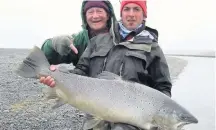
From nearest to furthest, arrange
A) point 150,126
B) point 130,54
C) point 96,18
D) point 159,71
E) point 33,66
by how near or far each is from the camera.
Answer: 1. point 150,126
2. point 130,54
3. point 159,71
4. point 33,66
5. point 96,18

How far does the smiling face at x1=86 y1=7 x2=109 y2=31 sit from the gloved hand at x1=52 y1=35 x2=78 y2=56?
15.1 inches

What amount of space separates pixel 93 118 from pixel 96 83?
0.43 metres

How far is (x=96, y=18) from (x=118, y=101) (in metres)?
1.45

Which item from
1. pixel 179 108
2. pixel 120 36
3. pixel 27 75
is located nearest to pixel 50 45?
pixel 27 75

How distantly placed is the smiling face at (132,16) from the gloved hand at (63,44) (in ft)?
2.70

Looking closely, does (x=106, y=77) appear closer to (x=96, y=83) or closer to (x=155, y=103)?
(x=96, y=83)

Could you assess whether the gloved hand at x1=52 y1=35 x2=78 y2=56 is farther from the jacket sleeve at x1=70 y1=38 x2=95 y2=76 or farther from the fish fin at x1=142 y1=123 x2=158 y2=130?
the fish fin at x1=142 y1=123 x2=158 y2=130

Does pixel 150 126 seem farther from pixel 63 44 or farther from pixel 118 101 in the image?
pixel 63 44

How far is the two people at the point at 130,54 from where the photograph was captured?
4582mm

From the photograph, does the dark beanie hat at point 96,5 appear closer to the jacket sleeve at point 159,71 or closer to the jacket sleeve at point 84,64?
the jacket sleeve at point 84,64

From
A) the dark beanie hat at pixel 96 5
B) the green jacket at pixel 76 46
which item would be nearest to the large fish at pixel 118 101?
the green jacket at pixel 76 46

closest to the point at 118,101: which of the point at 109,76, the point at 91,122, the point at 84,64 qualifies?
the point at 109,76

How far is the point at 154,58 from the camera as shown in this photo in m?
4.67

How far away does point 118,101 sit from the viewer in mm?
4453
